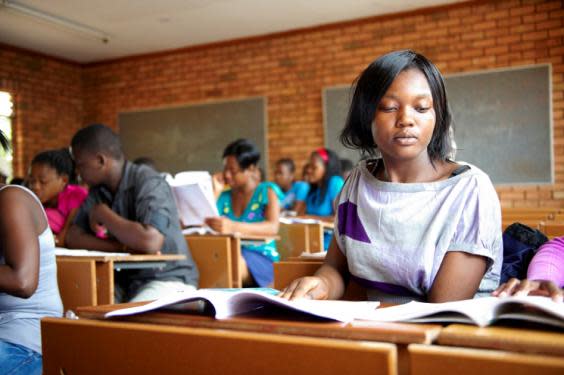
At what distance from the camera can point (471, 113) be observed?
6.51 meters

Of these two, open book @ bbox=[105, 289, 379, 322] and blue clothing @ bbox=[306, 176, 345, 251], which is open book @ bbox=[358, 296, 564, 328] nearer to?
open book @ bbox=[105, 289, 379, 322]

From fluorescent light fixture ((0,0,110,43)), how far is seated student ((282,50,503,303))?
581 centimetres

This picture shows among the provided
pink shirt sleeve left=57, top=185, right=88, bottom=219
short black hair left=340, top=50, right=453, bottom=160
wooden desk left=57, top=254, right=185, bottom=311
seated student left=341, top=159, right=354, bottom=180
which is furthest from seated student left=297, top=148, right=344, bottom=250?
short black hair left=340, top=50, right=453, bottom=160

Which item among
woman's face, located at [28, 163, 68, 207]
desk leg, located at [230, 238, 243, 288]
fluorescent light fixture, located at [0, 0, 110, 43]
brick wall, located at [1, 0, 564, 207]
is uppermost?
fluorescent light fixture, located at [0, 0, 110, 43]

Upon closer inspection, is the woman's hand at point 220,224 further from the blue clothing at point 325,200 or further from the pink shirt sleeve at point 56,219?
the blue clothing at point 325,200

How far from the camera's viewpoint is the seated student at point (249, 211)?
3570 mm

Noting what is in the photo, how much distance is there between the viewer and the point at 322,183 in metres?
5.89

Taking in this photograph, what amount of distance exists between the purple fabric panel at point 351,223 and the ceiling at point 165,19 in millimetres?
5246

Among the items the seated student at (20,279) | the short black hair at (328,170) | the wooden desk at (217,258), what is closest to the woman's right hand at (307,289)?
the seated student at (20,279)

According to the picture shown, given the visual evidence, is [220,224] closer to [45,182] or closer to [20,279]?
[45,182]

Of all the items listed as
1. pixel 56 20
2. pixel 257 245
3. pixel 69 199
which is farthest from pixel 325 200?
pixel 56 20

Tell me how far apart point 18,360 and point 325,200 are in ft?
14.1

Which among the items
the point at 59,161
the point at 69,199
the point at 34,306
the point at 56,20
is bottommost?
the point at 34,306

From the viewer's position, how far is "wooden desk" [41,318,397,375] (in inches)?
27.0
